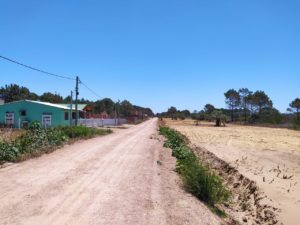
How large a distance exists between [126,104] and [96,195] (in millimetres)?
133951

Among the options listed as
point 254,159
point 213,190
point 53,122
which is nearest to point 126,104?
point 53,122

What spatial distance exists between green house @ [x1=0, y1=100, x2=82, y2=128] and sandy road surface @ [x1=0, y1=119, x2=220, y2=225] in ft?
119

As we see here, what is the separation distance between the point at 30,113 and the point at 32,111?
34 centimetres

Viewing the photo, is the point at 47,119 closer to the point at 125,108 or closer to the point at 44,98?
the point at 44,98

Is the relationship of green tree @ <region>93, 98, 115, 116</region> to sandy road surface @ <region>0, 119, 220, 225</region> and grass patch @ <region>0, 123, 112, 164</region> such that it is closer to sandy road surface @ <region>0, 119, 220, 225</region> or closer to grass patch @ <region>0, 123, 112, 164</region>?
grass patch @ <region>0, 123, 112, 164</region>

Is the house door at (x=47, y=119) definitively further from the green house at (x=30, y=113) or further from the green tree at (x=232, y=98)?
the green tree at (x=232, y=98)

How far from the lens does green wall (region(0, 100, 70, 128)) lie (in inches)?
1975

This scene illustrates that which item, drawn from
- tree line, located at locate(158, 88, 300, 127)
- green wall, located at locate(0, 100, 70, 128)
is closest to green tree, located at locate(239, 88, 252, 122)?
tree line, located at locate(158, 88, 300, 127)

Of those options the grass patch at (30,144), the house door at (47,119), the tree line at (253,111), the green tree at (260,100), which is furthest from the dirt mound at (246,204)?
the green tree at (260,100)

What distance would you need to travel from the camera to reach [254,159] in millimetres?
20922

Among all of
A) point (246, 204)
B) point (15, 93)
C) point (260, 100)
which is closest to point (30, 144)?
point (246, 204)

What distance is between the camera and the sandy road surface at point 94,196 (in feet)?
25.4

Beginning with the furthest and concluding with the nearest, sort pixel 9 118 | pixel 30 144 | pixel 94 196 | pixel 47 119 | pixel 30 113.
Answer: pixel 9 118
pixel 47 119
pixel 30 113
pixel 30 144
pixel 94 196

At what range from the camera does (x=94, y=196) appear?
945 centimetres
